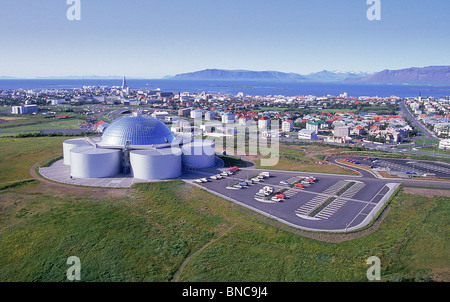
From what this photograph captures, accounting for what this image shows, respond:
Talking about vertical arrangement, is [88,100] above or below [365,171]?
above

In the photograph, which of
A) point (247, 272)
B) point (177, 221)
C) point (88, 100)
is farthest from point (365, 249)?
point (88, 100)

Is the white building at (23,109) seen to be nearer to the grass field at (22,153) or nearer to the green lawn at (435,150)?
the grass field at (22,153)

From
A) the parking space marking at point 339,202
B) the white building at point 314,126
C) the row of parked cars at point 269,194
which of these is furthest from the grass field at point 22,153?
the white building at point 314,126

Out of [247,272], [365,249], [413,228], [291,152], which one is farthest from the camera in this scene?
[291,152]

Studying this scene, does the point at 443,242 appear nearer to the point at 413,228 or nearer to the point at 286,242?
the point at 413,228

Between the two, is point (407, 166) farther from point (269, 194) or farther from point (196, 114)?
point (196, 114)
